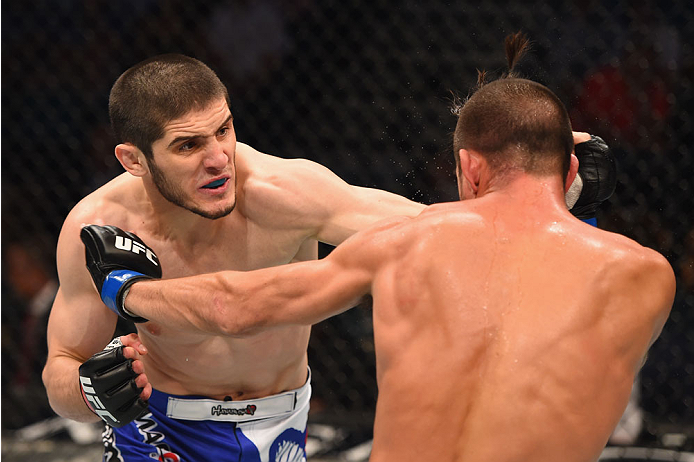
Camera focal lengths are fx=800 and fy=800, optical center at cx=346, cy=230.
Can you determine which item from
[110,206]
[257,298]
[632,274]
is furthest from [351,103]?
[632,274]

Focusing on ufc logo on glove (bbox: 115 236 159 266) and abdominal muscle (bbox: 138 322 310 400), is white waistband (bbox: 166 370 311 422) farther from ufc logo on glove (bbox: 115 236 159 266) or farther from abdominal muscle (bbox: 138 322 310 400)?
ufc logo on glove (bbox: 115 236 159 266)

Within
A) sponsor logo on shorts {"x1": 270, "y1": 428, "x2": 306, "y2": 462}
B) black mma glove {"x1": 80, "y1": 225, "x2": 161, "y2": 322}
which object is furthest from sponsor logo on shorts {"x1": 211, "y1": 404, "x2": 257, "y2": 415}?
black mma glove {"x1": 80, "y1": 225, "x2": 161, "y2": 322}

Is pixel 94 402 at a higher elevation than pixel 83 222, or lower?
lower

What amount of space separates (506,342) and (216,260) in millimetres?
894

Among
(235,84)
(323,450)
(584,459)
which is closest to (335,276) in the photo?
(584,459)

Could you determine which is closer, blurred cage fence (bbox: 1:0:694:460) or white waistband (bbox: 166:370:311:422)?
white waistband (bbox: 166:370:311:422)

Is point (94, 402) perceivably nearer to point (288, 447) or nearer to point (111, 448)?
point (111, 448)

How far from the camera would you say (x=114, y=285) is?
152 cm

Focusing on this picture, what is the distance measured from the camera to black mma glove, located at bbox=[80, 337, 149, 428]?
156 cm

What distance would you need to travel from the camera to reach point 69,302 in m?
1.83

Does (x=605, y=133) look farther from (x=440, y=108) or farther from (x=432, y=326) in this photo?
(x=432, y=326)

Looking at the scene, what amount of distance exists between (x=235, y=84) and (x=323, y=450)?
152 cm

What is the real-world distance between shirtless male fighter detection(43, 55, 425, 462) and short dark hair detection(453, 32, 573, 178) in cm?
56

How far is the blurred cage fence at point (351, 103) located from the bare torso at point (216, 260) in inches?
46.0
